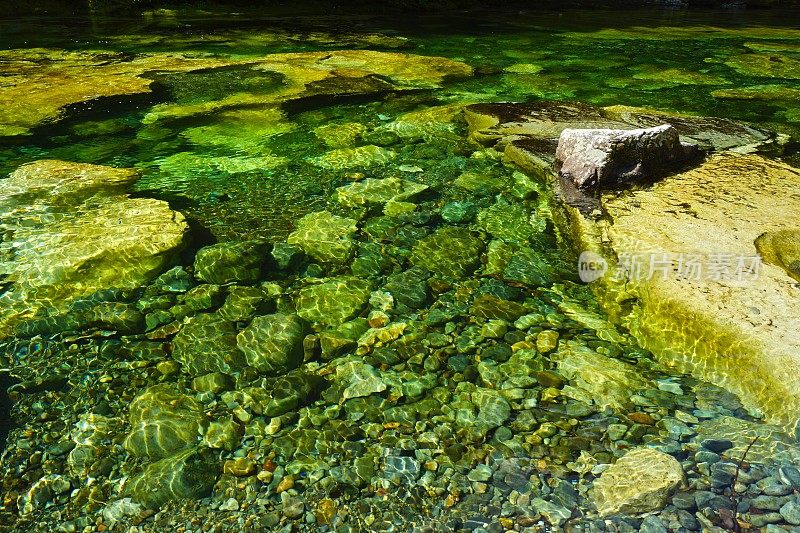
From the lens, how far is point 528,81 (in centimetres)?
847

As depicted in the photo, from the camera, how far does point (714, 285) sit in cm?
326

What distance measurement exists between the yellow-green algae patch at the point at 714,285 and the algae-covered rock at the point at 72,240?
297 cm

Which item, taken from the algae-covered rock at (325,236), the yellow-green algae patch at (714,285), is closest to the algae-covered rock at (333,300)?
the algae-covered rock at (325,236)

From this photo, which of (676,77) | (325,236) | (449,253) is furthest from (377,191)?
(676,77)

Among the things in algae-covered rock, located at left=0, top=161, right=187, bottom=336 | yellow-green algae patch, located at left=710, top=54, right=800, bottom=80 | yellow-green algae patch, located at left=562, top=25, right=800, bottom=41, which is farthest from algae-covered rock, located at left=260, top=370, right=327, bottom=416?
yellow-green algae patch, located at left=562, top=25, right=800, bottom=41

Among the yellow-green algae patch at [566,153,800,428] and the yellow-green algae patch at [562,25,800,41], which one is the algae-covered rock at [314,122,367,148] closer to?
the yellow-green algae patch at [566,153,800,428]

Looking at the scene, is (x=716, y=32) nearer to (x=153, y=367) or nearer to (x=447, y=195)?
(x=447, y=195)

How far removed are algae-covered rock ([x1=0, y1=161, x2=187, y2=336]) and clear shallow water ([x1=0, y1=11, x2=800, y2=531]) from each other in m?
0.20

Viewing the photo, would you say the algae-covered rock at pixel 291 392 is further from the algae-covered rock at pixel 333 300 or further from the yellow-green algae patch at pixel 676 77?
the yellow-green algae patch at pixel 676 77

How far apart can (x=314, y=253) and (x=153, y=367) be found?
139cm

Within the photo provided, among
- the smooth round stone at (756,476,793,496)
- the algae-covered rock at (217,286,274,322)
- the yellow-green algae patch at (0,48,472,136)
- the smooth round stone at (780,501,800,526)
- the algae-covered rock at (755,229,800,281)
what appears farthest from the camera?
the yellow-green algae patch at (0,48,472,136)

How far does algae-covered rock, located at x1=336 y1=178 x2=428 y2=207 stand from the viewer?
15.9ft

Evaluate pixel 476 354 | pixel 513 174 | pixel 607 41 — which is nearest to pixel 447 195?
A: pixel 513 174

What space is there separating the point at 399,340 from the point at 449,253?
38.9 inches
